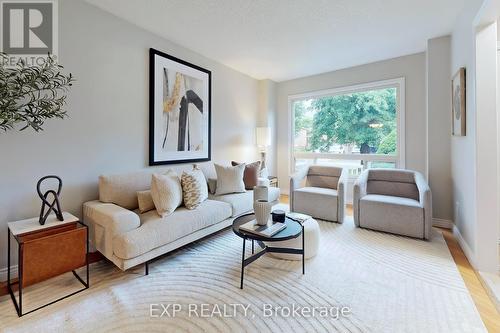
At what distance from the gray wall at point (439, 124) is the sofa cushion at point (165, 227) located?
2.90m

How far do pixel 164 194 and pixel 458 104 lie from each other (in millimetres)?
3311

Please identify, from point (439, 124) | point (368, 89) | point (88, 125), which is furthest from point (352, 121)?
point (88, 125)

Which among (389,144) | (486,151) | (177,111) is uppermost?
(177,111)

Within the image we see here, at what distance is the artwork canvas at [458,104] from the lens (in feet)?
8.13

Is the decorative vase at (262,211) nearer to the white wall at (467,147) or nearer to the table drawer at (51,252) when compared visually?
the table drawer at (51,252)

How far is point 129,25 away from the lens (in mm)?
2797

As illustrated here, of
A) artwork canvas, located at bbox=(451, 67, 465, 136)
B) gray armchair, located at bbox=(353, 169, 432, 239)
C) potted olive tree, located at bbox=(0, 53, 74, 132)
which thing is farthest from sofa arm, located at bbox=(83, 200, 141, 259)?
artwork canvas, located at bbox=(451, 67, 465, 136)

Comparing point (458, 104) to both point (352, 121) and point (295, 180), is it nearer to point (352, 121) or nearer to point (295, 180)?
point (352, 121)

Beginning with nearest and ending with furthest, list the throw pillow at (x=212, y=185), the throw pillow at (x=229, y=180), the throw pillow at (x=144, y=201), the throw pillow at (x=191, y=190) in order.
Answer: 1. the throw pillow at (x=144, y=201)
2. the throw pillow at (x=191, y=190)
3. the throw pillow at (x=229, y=180)
4. the throw pillow at (x=212, y=185)

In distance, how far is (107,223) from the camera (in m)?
2.01

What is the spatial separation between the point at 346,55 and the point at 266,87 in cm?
175

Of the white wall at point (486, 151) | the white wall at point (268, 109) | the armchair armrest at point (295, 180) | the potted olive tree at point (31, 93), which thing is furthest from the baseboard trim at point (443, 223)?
the potted olive tree at point (31, 93)

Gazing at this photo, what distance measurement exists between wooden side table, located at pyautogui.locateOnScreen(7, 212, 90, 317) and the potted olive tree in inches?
31.8

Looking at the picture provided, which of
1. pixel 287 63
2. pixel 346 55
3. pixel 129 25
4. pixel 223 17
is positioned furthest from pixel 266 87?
pixel 129 25
